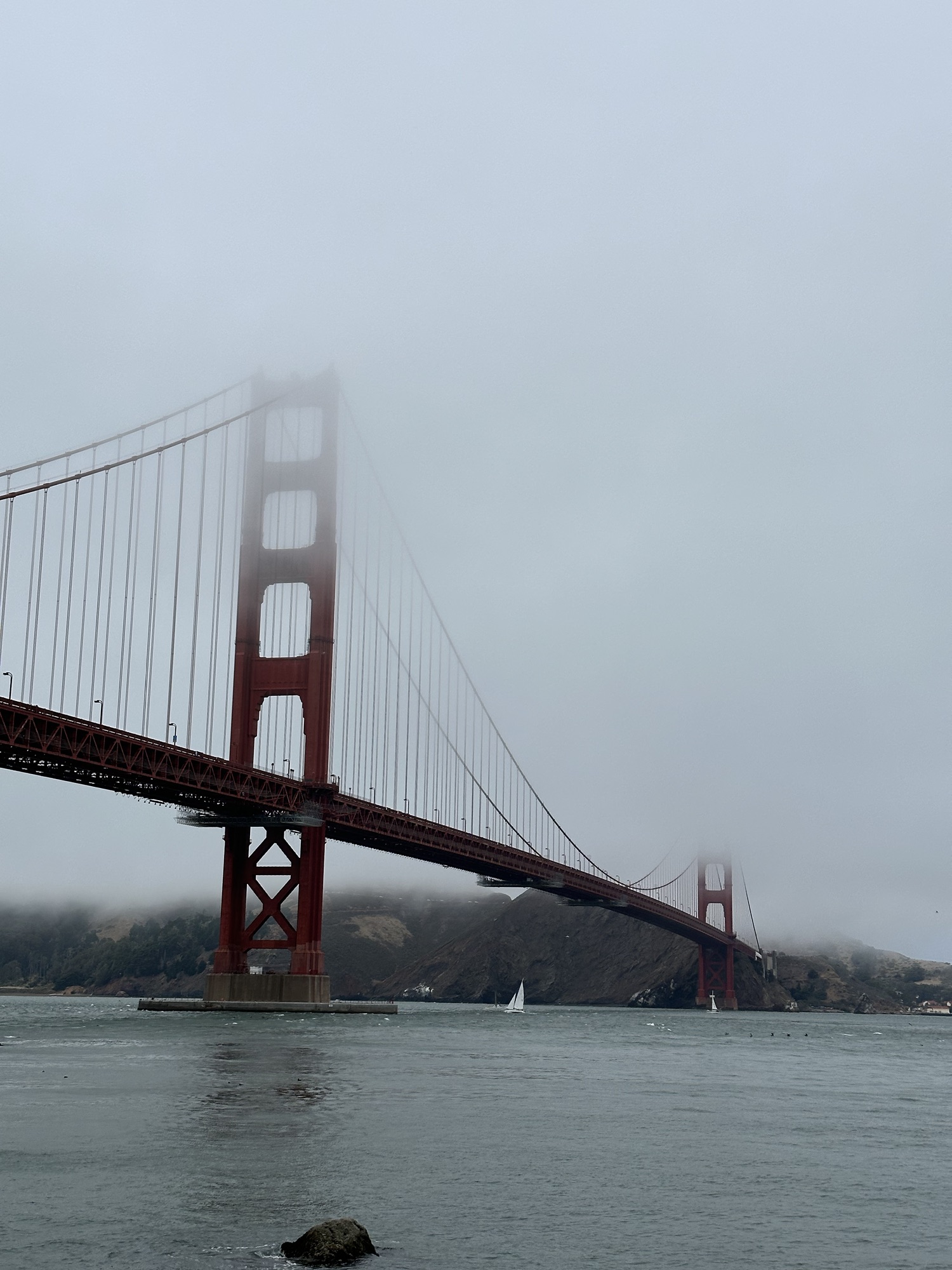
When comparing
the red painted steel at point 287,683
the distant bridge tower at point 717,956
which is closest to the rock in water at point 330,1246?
the red painted steel at point 287,683

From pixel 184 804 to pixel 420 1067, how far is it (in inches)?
1071

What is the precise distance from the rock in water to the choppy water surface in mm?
236

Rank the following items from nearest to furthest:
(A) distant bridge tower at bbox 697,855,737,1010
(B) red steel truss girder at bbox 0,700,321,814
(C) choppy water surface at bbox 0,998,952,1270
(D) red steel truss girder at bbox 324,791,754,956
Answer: (C) choppy water surface at bbox 0,998,952,1270
(B) red steel truss girder at bbox 0,700,321,814
(D) red steel truss girder at bbox 324,791,754,956
(A) distant bridge tower at bbox 697,855,737,1010

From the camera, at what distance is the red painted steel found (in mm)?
65375

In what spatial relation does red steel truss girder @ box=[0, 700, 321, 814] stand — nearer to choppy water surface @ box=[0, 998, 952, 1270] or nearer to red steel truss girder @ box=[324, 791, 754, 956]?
red steel truss girder @ box=[324, 791, 754, 956]

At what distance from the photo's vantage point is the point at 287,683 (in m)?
66.4

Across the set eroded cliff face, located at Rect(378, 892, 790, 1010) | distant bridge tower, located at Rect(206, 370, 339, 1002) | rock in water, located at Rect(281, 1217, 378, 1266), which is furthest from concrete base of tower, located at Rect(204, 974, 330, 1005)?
eroded cliff face, located at Rect(378, 892, 790, 1010)

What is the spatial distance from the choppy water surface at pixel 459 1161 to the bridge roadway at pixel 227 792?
1106cm

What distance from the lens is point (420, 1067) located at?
36.2m

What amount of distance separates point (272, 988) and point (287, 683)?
13094mm

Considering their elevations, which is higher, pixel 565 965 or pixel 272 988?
pixel 565 965

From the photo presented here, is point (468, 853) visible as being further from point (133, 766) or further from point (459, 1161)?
point (459, 1161)

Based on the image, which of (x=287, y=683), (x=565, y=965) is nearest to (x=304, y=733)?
(x=287, y=683)

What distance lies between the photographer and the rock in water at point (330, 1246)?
12.6m
